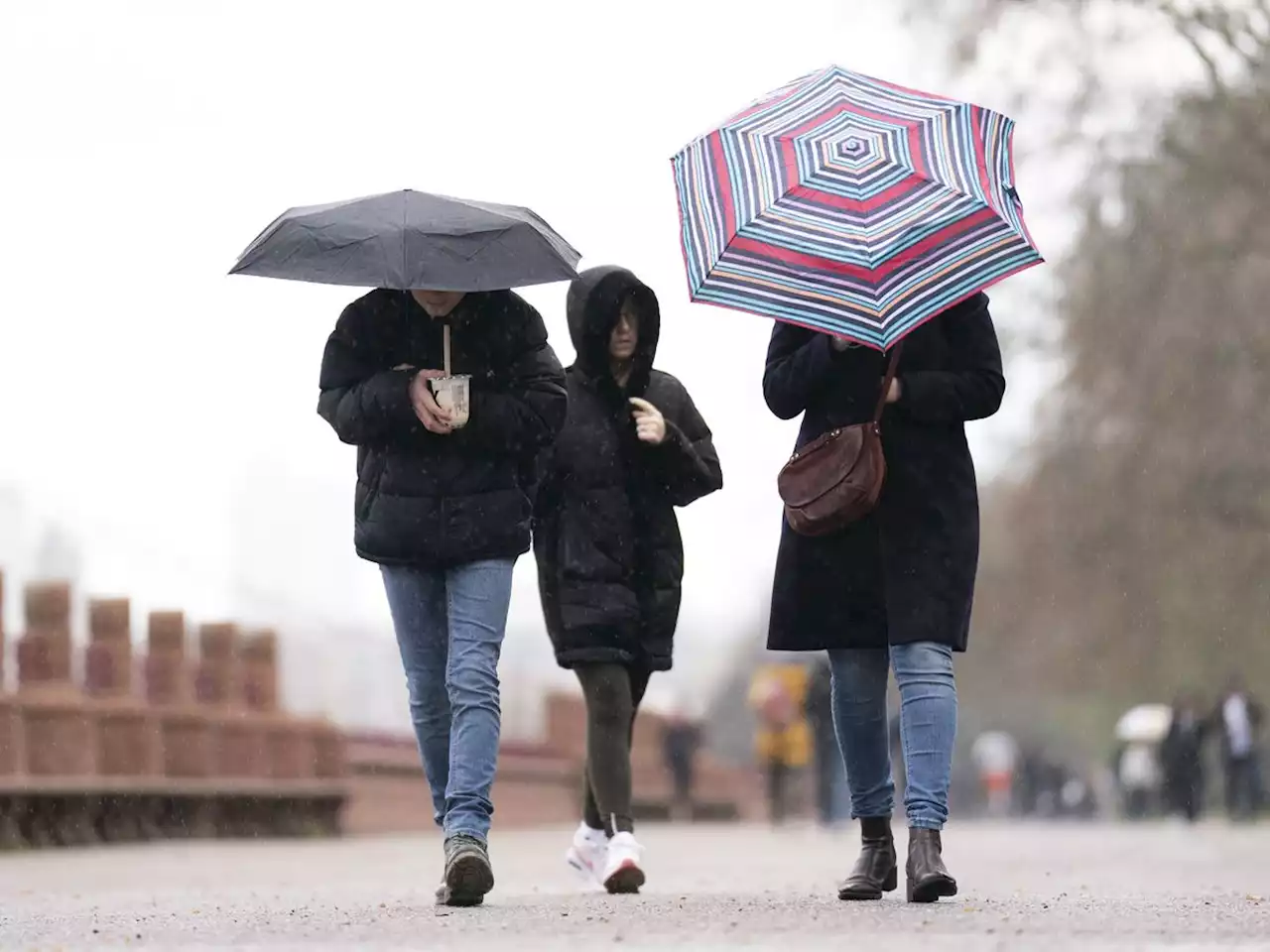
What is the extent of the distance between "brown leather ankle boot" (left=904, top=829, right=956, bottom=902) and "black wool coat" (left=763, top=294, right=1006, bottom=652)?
0.53 metres

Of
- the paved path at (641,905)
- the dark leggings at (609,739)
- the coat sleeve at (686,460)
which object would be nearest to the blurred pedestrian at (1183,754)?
the paved path at (641,905)

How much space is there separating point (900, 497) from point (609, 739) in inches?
65.4

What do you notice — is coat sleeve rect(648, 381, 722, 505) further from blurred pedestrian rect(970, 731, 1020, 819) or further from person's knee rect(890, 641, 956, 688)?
blurred pedestrian rect(970, 731, 1020, 819)

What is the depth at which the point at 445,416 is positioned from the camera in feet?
25.9

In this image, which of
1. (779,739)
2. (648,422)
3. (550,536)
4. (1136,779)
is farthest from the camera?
(1136,779)

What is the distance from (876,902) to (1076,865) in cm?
573

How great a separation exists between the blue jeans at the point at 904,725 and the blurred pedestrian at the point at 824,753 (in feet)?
55.0

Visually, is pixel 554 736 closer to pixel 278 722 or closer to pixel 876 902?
pixel 278 722

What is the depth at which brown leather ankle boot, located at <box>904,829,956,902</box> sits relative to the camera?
7547 mm

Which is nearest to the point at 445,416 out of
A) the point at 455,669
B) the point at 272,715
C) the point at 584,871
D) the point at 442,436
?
the point at 442,436

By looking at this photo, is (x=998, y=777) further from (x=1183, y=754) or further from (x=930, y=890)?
(x=930, y=890)

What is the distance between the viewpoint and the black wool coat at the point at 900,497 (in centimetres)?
775

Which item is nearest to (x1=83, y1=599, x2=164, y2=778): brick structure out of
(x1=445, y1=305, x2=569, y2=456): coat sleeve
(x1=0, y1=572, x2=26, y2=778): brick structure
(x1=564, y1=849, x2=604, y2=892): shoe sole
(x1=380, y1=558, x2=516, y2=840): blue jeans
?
(x1=0, y1=572, x2=26, y2=778): brick structure

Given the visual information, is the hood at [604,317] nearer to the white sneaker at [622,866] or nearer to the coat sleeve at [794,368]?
the coat sleeve at [794,368]
